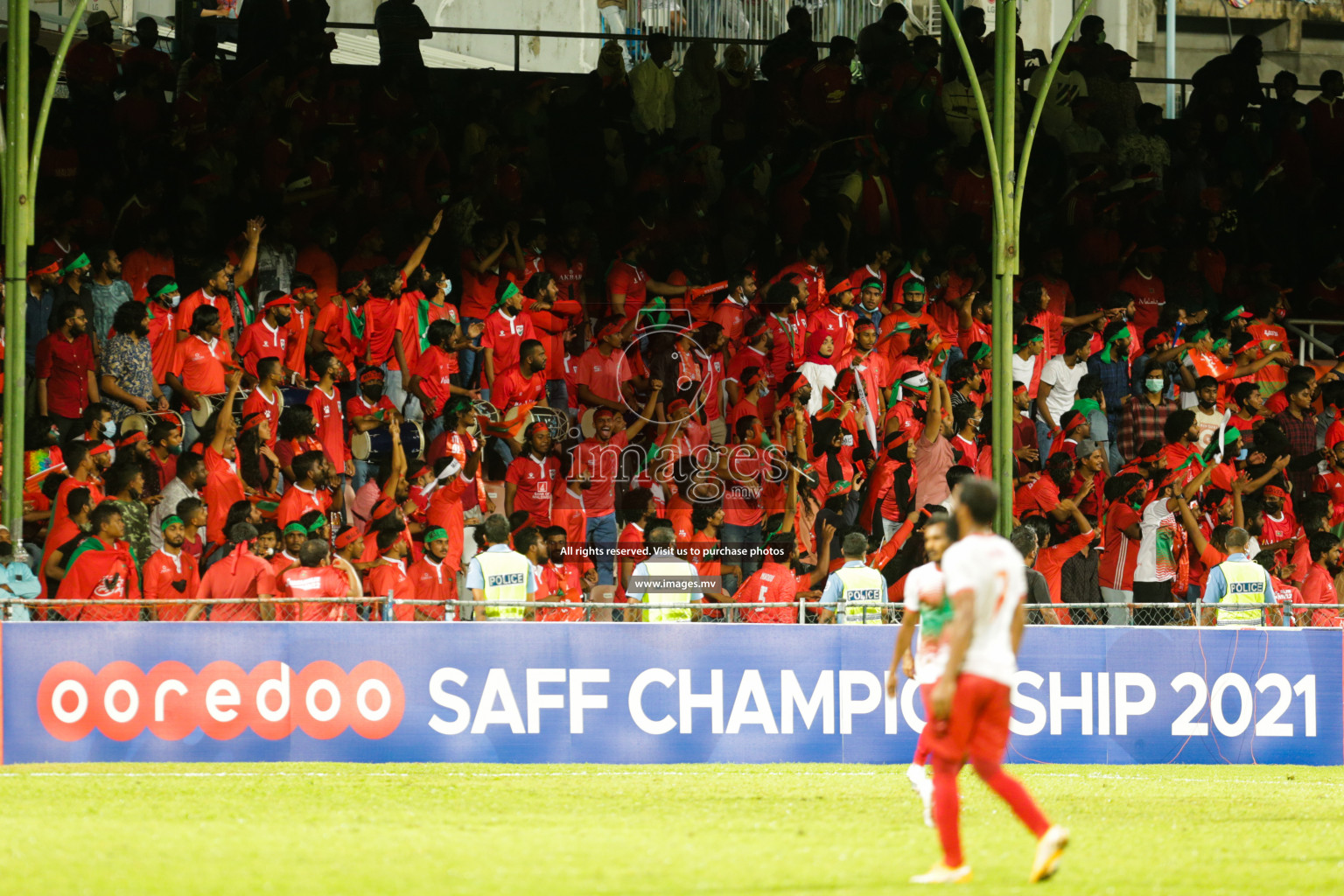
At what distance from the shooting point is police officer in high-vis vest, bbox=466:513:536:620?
13.5 m

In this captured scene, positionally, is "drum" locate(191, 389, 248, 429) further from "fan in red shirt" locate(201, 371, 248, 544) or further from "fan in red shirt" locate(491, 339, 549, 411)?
"fan in red shirt" locate(491, 339, 549, 411)

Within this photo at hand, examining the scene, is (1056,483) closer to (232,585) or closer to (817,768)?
(817,768)

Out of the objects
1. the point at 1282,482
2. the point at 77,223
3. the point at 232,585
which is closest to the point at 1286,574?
the point at 1282,482

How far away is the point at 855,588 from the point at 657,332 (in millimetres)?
4630

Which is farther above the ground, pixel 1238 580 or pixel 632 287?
pixel 632 287

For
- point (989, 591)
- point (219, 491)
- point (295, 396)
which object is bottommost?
point (989, 591)

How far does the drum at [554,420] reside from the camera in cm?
1667

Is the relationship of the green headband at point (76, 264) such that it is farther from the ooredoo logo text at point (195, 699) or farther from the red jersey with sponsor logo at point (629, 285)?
the red jersey with sponsor logo at point (629, 285)

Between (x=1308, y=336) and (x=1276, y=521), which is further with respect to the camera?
(x=1308, y=336)

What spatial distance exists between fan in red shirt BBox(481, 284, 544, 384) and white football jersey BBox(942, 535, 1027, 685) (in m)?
10.2

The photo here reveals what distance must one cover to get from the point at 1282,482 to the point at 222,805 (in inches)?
443

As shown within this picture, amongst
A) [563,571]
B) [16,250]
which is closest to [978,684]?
[563,571]

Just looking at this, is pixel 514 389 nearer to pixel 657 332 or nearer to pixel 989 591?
pixel 657 332

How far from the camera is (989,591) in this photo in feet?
23.7
